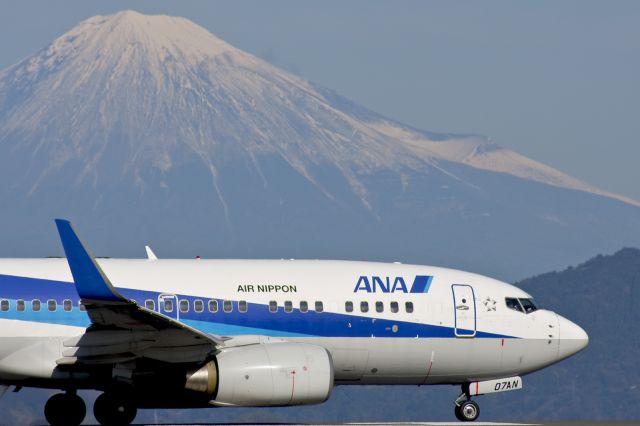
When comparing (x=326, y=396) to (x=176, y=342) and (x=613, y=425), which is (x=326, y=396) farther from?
(x=613, y=425)

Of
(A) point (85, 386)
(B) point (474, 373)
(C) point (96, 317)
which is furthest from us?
(B) point (474, 373)

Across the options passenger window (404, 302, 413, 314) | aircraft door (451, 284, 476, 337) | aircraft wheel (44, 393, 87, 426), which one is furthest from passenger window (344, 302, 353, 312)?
aircraft wheel (44, 393, 87, 426)

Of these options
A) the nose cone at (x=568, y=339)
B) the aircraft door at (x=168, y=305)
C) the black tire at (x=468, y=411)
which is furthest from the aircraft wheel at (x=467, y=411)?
the aircraft door at (x=168, y=305)

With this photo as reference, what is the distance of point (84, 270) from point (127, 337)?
248 cm

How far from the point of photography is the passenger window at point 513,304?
119 feet

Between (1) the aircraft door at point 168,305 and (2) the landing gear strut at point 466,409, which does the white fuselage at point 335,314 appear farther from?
(2) the landing gear strut at point 466,409

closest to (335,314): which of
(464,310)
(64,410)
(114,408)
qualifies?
(464,310)

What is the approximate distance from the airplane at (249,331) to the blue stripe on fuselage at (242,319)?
22 millimetres

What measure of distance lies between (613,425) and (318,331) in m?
7.01

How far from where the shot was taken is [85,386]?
3341 centimetres

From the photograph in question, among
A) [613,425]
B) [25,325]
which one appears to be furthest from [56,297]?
[613,425]

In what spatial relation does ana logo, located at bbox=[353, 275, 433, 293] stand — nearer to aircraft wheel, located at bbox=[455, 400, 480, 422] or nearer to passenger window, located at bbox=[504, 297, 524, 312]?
passenger window, located at bbox=[504, 297, 524, 312]

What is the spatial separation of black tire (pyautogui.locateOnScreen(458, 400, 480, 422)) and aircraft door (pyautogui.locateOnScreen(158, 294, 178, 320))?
7.06 meters

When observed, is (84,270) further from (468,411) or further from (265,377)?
(468,411)
